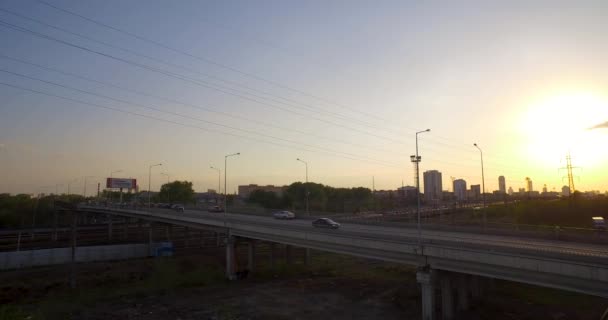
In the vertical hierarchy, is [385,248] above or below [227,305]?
above

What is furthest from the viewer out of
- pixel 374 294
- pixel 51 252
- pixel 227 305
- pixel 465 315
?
pixel 51 252

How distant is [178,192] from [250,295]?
446 feet

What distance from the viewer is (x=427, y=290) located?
3045cm

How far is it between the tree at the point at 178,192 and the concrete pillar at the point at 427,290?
153m

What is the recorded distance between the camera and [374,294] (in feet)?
143

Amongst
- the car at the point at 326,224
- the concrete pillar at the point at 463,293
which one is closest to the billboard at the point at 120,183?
the car at the point at 326,224

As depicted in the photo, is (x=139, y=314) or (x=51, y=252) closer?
(x=139, y=314)

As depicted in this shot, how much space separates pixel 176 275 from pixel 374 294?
29.3m

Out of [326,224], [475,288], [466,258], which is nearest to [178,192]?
[326,224]

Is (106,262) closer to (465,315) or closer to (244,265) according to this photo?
(244,265)

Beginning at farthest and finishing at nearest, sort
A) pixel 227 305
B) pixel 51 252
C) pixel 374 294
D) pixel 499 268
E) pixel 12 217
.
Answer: pixel 12 217
pixel 51 252
pixel 374 294
pixel 227 305
pixel 499 268

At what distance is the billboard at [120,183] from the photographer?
148750 millimetres

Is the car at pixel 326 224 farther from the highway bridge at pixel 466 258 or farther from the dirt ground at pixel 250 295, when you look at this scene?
the dirt ground at pixel 250 295

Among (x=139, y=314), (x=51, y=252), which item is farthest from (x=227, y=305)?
(x=51, y=252)
